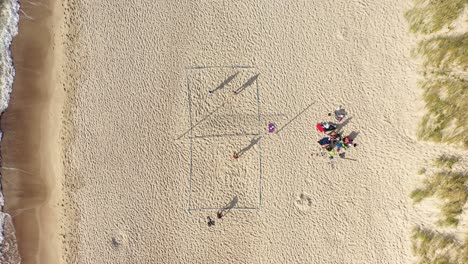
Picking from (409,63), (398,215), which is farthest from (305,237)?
(409,63)

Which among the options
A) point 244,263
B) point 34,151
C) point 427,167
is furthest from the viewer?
point 34,151

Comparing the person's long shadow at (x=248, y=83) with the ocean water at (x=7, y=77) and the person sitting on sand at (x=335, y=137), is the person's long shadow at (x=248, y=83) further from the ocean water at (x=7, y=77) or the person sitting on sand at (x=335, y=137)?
the ocean water at (x=7, y=77)

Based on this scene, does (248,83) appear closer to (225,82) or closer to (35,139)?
(225,82)

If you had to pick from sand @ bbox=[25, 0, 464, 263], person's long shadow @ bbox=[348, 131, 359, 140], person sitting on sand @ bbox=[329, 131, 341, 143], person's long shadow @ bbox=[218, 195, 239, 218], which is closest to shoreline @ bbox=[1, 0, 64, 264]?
sand @ bbox=[25, 0, 464, 263]

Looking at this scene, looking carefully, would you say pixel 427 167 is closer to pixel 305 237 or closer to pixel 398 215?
pixel 398 215

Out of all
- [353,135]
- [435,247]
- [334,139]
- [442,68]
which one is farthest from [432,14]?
[435,247]

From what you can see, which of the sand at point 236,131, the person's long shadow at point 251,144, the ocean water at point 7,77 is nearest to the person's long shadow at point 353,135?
the sand at point 236,131
